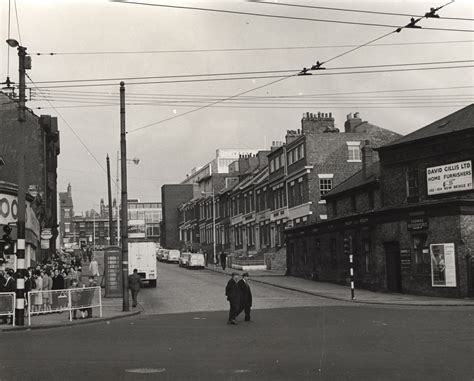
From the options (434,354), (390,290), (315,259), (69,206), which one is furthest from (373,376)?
(69,206)

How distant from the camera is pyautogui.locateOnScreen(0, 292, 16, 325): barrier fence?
69.4ft

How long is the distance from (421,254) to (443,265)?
1844mm

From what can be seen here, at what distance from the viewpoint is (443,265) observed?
31656 mm

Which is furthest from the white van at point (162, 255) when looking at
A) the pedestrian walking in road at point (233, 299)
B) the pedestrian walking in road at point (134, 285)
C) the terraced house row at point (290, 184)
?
the pedestrian walking in road at point (233, 299)

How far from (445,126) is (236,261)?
29299mm

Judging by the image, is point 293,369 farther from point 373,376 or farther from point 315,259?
point 315,259

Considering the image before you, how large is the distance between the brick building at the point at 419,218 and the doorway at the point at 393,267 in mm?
52

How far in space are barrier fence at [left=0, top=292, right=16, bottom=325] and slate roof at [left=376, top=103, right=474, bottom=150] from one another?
2149 cm

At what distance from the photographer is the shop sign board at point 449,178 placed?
105ft

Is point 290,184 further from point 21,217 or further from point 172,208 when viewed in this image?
point 172,208

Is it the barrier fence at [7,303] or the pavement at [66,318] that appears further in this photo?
the barrier fence at [7,303]

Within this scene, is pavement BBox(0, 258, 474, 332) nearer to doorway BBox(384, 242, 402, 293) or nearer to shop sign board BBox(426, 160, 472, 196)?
doorway BBox(384, 242, 402, 293)

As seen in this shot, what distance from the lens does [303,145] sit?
2045 inches

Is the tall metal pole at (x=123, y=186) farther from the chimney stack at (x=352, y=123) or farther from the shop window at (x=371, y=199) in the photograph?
→ the chimney stack at (x=352, y=123)
